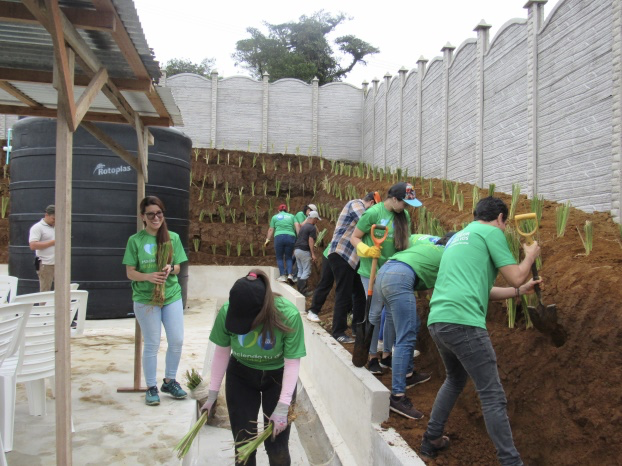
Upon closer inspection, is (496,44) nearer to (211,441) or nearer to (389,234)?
(389,234)

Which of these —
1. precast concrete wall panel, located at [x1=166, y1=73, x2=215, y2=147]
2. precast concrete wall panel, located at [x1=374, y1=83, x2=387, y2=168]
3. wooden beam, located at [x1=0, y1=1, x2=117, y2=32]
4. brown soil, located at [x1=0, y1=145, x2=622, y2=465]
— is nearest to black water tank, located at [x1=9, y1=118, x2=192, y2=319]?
brown soil, located at [x1=0, y1=145, x2=622, y2=465]

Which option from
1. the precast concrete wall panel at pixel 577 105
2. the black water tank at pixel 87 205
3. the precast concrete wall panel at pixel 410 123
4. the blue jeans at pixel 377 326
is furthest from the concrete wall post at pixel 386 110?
the blue jeans at pixel 377 326

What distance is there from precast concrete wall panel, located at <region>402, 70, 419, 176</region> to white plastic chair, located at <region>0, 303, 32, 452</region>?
34.8 ft

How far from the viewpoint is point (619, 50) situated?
17.4ft

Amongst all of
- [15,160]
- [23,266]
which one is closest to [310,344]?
[23,266]

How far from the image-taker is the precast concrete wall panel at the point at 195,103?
1808 cm

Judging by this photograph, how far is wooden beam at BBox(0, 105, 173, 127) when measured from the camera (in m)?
4.48

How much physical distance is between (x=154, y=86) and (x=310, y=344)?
137 inches

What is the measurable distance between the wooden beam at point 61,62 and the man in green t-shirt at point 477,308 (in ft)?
7.04

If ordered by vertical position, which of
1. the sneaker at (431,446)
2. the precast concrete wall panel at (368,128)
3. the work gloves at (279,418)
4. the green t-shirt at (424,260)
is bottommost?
the sneaker at (431,446)

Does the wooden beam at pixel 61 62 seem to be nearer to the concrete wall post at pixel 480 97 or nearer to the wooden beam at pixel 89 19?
the wooden beam at pixel 89 19

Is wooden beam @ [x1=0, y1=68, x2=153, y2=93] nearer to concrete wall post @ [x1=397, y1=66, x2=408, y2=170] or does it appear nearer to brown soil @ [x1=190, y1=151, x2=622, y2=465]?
brown soil @ [x1=190, y1=151, x2=622, y2=465]

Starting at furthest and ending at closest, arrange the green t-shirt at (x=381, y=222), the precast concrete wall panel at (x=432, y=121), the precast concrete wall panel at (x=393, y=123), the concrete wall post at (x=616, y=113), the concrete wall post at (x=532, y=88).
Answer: the precast concrete wall panel at (x=393, y=123) < the precast concrete wall panel at (x=432, y=121) < the concrete wall post at (x=532, y=88) < the concrete wall post at (x=616, y=113) < the green t-shirt at (x=381, y=222)

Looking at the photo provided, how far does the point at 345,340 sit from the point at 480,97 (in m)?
5.67
